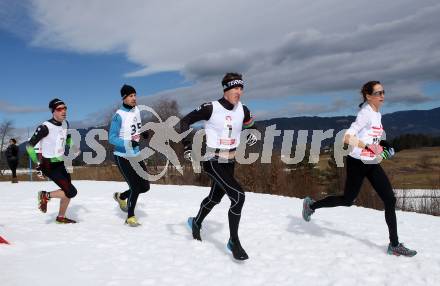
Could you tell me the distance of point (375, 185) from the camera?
5867 mm

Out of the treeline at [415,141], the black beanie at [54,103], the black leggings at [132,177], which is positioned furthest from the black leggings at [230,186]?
the treeline at [415,141]

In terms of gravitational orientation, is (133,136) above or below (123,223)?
above

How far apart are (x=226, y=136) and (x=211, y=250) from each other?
5.38 feet

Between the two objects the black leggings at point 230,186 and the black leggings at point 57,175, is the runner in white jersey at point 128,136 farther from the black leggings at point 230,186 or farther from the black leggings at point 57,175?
the black leggings at point 230,186

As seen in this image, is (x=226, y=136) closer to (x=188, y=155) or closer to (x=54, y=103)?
(x=188, y=155)

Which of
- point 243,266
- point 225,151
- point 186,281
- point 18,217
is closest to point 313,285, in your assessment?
point 243,266

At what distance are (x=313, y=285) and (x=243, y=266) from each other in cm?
97

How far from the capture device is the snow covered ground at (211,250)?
16.4 ft

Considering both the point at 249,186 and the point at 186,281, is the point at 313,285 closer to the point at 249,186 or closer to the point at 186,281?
the point at 186,281

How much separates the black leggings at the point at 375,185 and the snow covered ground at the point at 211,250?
0.49m

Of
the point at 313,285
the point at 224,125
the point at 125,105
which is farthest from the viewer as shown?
the point at 125,105

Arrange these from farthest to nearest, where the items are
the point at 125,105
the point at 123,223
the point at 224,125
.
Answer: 1. the point at 123,223
2. the point at 125,105
3. the point at 224,125

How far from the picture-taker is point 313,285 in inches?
191

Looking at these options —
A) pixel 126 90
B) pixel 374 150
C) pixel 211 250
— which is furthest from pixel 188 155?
pixel 374 150
